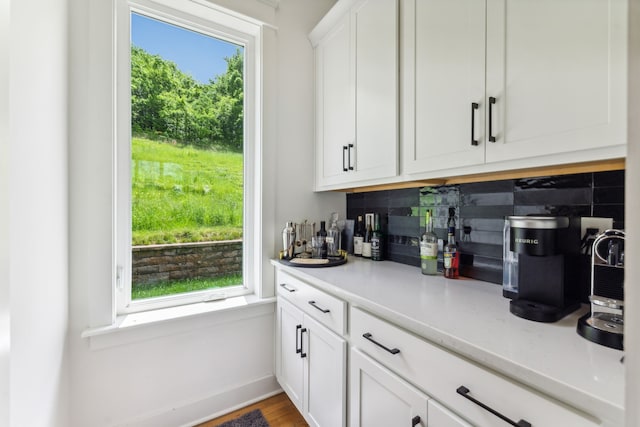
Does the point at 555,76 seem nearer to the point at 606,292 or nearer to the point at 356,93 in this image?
the point at 606,292

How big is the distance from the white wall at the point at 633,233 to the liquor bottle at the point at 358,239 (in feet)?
5.23

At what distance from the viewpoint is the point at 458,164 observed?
41.4 inches

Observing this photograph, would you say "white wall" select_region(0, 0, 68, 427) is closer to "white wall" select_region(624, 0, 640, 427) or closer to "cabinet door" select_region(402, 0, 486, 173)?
"white wall" select_region(624, 0, 640, 427)

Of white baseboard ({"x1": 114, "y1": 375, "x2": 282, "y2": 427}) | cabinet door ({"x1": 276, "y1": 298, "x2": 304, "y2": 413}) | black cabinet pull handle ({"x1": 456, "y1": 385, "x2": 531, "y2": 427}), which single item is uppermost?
black cabinet pull handle ({"x1": 456, "y1": 385, "x2": 531, "y2": 427})

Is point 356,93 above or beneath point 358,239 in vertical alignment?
above

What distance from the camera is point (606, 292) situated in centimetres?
75

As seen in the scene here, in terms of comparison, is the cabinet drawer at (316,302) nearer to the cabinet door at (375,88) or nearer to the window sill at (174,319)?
the window sill at (174,319)

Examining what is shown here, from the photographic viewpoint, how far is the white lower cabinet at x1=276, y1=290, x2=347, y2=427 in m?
1.17

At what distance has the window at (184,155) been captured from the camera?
5.00 ft

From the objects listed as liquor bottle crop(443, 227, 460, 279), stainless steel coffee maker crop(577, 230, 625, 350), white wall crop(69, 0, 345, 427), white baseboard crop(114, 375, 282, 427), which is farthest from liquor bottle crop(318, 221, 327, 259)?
stainless steel coffee maker crop(577, 230, 625, 350)

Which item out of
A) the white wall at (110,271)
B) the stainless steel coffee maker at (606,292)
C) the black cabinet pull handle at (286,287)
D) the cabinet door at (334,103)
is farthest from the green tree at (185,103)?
the stainless steel coffee maker at (606,292)

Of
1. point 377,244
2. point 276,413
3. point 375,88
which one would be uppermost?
point 375,88

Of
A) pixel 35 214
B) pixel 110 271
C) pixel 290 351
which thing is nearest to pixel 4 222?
pixel 35 214

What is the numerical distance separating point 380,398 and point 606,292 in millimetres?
745
